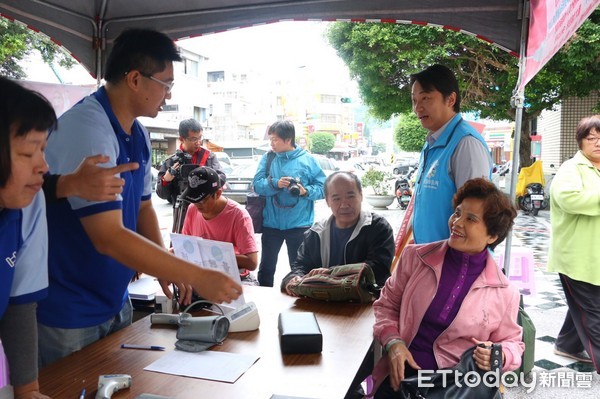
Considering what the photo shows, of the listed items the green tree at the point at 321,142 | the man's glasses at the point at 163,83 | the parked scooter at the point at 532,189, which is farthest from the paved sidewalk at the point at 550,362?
the green tree at the point at 321,142

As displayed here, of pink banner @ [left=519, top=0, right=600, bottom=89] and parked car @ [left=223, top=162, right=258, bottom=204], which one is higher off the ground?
pink banner @ [left=519, top=0, right=600, bottom=89]

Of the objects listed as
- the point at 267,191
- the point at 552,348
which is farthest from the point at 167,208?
the point at 552,348

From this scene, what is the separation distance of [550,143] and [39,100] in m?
15.3

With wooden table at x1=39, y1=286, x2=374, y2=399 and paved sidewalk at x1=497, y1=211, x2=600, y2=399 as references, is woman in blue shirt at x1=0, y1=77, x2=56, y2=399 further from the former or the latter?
paved sidewalk at x1=497, y1=211, x2=600, y2=399

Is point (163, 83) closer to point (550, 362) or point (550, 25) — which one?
point (550, 25)

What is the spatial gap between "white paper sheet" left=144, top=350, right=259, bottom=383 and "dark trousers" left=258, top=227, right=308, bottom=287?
2.14m

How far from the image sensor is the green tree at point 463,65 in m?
9.33

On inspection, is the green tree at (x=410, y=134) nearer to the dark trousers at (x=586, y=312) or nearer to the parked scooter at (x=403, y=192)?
the parked scooter at (x=403, y=192)

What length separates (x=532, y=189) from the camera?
1110 centimetres

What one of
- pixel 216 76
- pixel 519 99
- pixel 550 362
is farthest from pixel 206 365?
pixel 216 76

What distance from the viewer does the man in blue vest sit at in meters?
2.22

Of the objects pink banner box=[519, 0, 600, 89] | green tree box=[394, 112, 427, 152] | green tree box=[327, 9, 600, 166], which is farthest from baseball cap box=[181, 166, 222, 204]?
green tree box=[394, 112, 427, 152]

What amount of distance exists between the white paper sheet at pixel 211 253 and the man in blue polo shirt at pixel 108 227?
0.84ft

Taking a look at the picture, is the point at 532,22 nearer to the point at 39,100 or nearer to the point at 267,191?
the point at 267,191
